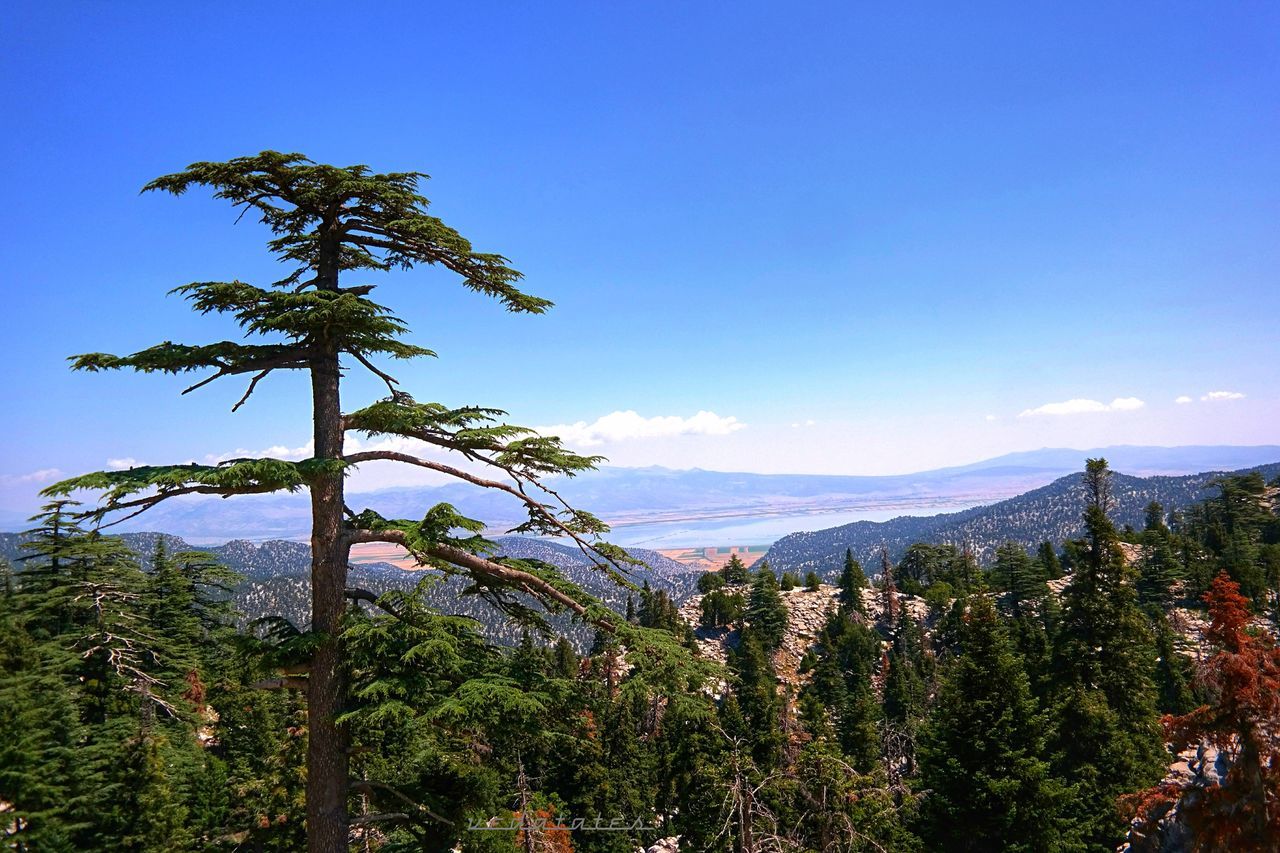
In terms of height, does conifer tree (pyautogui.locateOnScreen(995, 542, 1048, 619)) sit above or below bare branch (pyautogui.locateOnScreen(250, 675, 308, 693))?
below

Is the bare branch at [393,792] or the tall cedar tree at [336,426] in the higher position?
the tall cedar tree at [336,426]

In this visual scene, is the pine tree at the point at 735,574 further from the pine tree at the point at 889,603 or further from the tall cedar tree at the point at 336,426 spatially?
the tall cedar tree at the point at 336,426

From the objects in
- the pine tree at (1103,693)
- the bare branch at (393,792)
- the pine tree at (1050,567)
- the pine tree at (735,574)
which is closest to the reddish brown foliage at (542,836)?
the bare branch at (393,792)

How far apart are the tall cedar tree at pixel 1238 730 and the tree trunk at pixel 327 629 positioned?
14956 mm

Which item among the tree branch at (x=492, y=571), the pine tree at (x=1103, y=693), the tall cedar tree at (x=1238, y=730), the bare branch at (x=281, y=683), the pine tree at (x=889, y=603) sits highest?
the tree branch at (x=492, y=571)

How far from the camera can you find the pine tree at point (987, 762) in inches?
658

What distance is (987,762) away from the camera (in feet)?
57.7

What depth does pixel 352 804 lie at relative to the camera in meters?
23.5

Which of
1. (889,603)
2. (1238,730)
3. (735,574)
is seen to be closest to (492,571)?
(1238,730)

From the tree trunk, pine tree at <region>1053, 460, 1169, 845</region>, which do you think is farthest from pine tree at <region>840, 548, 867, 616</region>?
the tree trunk

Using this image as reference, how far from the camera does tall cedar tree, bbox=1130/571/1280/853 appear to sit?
11.1 m

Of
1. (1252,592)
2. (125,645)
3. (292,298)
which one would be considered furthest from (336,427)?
(1252,592)

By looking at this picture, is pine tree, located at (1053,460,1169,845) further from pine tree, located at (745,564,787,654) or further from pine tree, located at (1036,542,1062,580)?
pine tree, located at (1036,542,1062,580)

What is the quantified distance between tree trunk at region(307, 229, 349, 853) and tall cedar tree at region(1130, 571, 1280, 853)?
589 inches
